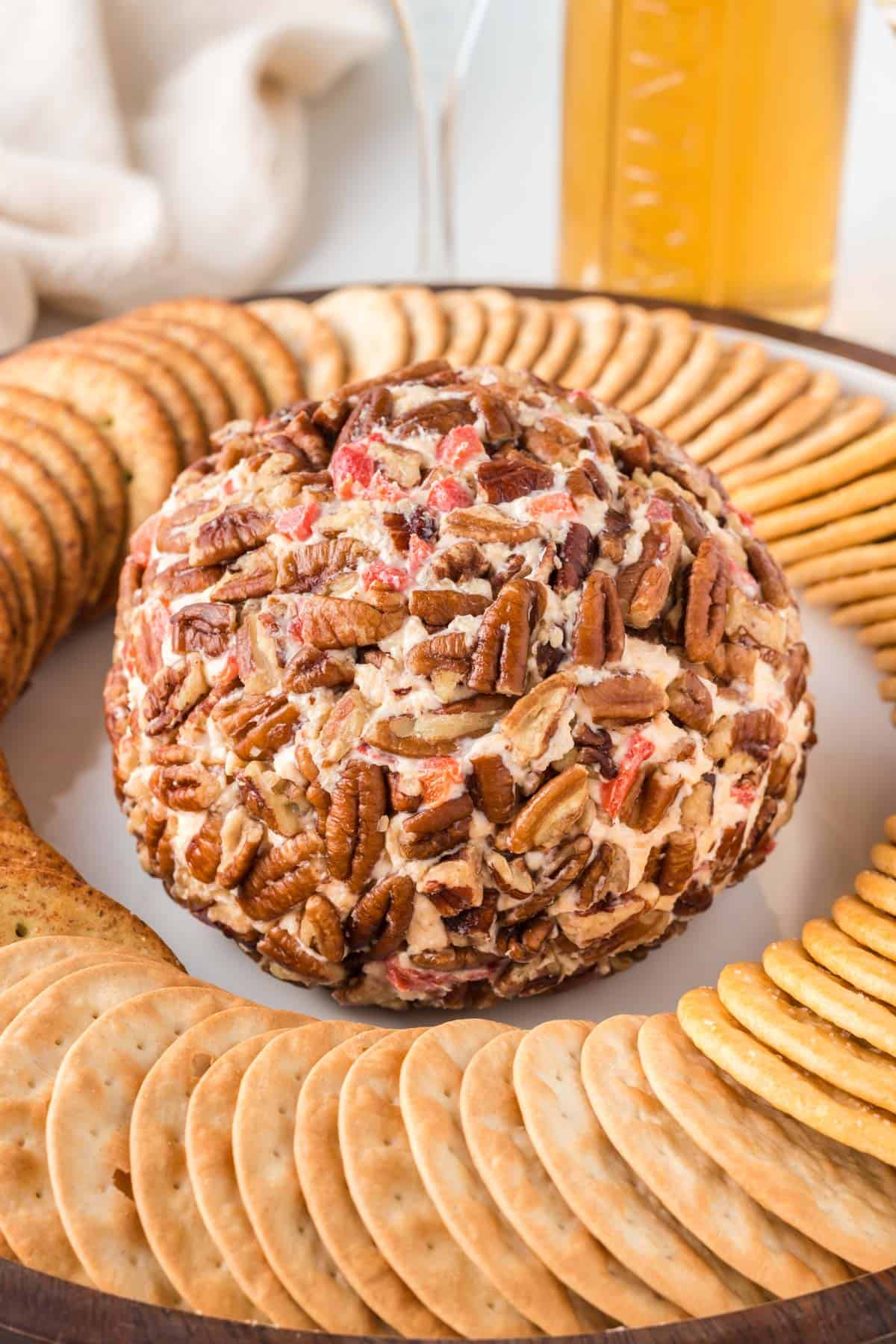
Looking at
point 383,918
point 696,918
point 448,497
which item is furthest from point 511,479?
point 696,918

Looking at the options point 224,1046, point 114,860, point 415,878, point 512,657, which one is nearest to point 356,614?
point 512,657

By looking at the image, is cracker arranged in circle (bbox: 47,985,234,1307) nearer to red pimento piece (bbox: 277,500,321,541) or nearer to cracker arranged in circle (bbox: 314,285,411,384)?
red pimento piece (bbox: 277,500,321,541)

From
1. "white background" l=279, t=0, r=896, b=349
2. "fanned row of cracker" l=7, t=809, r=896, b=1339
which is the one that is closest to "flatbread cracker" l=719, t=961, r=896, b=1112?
"fanned row of cracker" l=7, t=809, r=896, b=1339

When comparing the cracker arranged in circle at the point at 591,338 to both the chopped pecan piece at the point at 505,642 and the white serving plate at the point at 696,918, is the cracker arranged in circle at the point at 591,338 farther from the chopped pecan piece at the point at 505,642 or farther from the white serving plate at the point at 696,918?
the chopped pecan piece at the point at 505,642

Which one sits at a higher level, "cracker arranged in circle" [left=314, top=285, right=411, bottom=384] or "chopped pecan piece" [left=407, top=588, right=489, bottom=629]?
"cracker arranged in circle" [left=314, top=285, right=411, bottom=384]

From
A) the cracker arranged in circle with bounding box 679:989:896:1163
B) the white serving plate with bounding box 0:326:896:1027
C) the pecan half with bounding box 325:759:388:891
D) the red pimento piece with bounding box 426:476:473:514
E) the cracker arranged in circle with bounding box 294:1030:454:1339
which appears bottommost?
the white serving plate with bounding box 0:326:896:1027

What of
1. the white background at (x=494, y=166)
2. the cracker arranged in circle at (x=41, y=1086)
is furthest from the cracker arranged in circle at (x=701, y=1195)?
the white background at (x=494, y=166)
